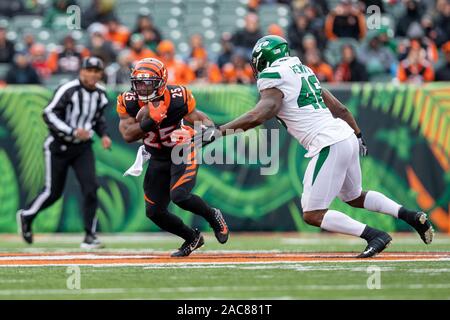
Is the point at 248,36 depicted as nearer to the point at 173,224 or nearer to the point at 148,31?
the point at 148,31

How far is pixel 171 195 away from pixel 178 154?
14.6 inches

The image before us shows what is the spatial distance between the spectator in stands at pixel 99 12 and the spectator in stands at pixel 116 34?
0.14 m

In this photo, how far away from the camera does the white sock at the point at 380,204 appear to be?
7359 mm

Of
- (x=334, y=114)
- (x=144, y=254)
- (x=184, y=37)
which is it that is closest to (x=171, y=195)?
(x=144, y=254)

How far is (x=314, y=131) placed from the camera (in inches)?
281

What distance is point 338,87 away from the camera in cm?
1220

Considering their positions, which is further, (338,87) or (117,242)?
(338,87)

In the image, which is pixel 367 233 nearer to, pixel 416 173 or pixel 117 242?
pixel 117 242

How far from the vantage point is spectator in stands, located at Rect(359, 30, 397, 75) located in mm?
13984

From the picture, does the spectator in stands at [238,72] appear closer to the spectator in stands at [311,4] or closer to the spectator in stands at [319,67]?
the spectator in stands at [319,67]

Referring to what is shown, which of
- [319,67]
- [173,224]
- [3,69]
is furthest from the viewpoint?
[3,69]

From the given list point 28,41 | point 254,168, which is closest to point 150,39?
point 28,41

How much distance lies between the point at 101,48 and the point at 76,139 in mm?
4557

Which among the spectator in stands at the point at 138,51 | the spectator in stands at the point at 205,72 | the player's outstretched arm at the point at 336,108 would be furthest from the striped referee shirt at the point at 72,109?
the spectator in stands at the point at 138,51
